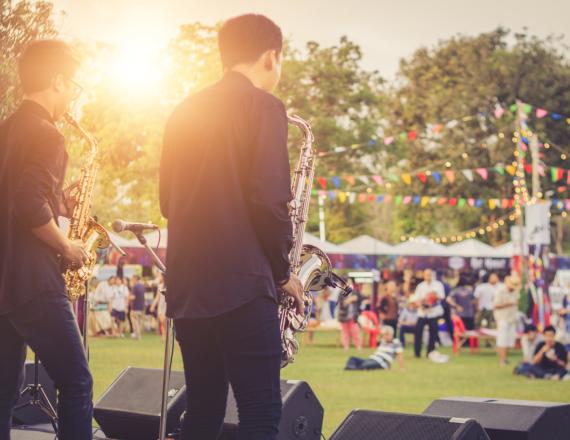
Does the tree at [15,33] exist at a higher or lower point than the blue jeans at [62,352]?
higher

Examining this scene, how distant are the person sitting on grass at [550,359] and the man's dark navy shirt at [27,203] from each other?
10217 mm

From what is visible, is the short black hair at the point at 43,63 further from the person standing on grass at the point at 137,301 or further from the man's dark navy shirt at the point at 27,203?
the person standing on grass at the point at 137,301

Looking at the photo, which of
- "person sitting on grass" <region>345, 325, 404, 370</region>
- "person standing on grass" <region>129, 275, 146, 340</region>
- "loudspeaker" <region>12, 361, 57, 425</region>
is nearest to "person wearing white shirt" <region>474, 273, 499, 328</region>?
"person sitting on grass" <region>345, 325, 404, 370</region>

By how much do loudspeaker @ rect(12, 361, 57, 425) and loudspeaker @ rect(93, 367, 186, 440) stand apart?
475 mm

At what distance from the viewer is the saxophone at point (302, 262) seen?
12.2 feet

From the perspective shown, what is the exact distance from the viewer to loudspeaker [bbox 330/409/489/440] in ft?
12.5

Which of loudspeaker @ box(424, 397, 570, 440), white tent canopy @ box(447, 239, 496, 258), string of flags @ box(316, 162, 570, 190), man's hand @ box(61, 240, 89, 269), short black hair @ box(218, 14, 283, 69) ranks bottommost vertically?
loudspeaker @ box(424, 397, 570, 440)

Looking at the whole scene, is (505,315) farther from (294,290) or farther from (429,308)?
(294,290)

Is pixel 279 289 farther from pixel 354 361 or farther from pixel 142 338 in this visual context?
pixel 142 338

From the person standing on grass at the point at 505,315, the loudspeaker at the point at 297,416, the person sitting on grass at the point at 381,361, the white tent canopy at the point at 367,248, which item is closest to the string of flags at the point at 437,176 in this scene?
the white tent canopy at the point at 367,248

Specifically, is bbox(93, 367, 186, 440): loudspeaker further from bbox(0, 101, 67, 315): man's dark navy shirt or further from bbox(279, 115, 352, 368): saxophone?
bbox(0, 101, 67, 315): man's dark navy shirt

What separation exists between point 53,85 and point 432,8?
22449mm

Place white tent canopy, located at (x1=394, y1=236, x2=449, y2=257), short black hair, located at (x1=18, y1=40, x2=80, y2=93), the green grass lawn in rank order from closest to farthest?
short black hair, located at (x1=18, y1=40, x2=80, y2=93)
the green grass lawn
white tent canopy, located at (x1=394, y1=236, x2=449, y2=257)

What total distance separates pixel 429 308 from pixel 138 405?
11.5m
